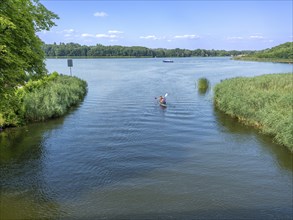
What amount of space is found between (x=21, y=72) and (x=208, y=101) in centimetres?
3204

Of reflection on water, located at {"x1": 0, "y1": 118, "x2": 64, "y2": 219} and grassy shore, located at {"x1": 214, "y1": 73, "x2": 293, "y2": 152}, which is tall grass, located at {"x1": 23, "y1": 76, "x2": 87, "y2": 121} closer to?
reflection on water, located at {"x1": 0, "y1": 118, "x2": 64, "y2": 219}

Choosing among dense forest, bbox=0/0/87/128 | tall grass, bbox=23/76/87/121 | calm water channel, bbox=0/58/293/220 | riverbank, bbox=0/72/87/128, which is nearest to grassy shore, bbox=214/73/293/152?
calm water channel, bbox=0/58/293/220

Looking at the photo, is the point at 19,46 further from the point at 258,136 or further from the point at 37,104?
the point at 258,136

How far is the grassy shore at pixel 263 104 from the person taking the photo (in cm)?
2108

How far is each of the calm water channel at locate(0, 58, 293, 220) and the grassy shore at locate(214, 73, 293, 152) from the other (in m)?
1.05

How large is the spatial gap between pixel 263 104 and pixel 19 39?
21.6 m

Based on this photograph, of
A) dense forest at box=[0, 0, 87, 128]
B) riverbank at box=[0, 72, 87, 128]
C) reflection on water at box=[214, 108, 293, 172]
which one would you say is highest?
dense forest at box=[0, 0, 87, 128]

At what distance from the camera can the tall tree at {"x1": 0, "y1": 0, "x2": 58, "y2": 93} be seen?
10.8m

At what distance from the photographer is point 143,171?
1723 cm

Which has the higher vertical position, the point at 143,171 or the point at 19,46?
the point at 19,46

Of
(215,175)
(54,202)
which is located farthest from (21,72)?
(215,175)

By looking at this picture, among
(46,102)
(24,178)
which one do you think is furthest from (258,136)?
(46,102)

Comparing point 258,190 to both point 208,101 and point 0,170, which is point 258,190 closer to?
point 0,170

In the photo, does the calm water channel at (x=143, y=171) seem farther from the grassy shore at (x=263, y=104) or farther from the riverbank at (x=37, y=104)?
the riverbank at (x=37, y=104)
